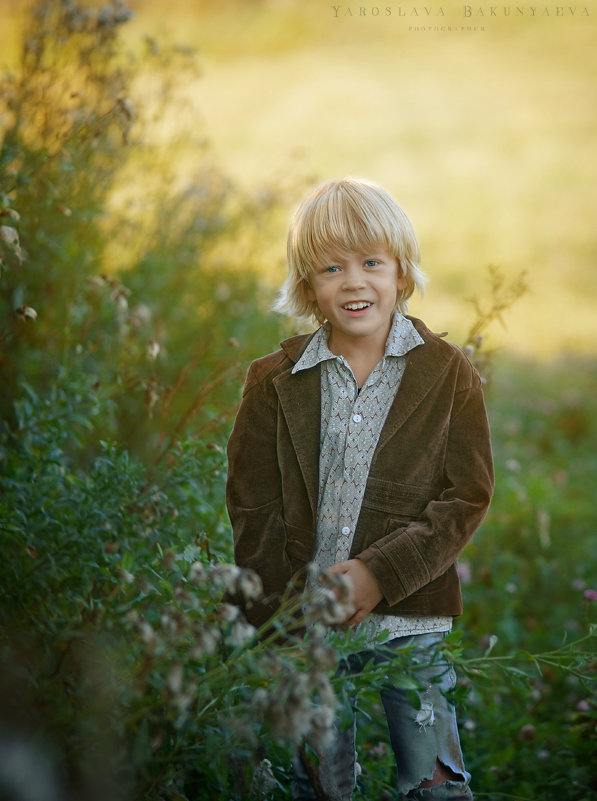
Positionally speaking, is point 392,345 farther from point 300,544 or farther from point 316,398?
point 300,544

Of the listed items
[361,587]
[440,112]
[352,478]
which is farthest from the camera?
[440,112]

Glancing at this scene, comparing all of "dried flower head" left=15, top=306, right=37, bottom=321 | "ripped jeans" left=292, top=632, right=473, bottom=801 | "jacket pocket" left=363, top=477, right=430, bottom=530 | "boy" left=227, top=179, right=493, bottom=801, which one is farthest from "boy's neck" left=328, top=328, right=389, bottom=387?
"dried flower head" left=15, top=306, right=37, bottom=321

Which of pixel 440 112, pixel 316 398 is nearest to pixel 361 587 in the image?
pixel 316 398

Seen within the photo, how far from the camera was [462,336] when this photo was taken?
686cm

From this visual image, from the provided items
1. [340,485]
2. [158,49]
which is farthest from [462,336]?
[340,485]

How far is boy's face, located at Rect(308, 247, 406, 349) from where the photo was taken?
1.89 m

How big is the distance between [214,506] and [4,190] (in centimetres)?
109

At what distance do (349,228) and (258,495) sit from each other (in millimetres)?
639

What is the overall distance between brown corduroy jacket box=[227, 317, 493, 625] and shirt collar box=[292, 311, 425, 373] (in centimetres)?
2

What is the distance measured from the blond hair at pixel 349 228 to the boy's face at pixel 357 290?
0.02 meters

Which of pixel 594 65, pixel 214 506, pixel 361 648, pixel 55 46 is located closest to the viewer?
pixel 361 648

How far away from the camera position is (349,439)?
73.6 inches

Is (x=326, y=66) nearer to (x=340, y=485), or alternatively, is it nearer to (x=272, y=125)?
(x=272, y=125)

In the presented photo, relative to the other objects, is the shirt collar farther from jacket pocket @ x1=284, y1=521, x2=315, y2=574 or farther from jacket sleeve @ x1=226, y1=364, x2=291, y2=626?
jacket pocket @ x1=284, y1=521, x2=315, y2=574
